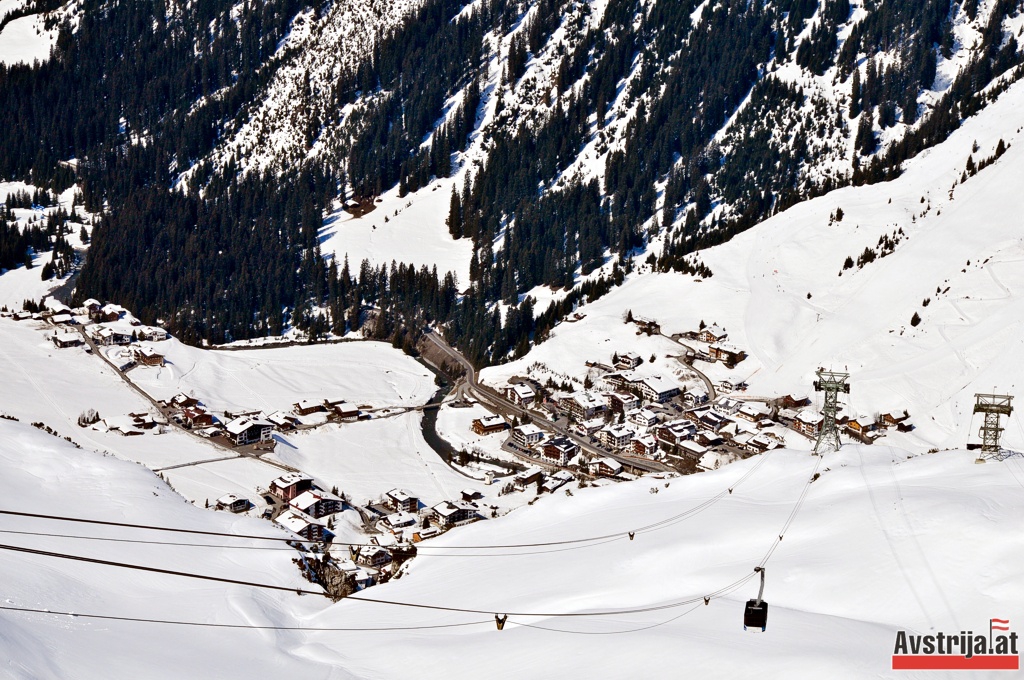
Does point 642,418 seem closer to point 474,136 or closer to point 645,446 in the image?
point 645,446

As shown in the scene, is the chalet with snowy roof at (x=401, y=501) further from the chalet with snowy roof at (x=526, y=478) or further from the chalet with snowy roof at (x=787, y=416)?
the chalet with snowy roof at (x=787, y=416)

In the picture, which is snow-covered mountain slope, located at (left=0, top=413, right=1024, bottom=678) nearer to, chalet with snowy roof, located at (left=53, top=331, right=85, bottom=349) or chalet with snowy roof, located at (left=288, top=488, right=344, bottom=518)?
chalet with snowy roof, located at (left=288, top=488, right=344, bottom=518)

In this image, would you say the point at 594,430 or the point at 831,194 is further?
the point at 831,194

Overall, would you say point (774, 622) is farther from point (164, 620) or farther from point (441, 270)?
point (441, 270)

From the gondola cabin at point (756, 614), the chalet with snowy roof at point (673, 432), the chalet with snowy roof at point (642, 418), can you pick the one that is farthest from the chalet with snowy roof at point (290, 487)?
the gondola cabin at point (756, 614)

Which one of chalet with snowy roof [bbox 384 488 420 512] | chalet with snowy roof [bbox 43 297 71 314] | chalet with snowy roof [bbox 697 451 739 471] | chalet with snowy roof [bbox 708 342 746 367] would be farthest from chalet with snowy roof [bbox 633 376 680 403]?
chalet with snowy roof [bbox 43 297 71 314]

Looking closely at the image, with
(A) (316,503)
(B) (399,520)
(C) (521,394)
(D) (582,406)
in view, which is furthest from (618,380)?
(A) (316,503)

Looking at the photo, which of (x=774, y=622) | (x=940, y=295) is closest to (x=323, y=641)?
(x=774, y=622)
